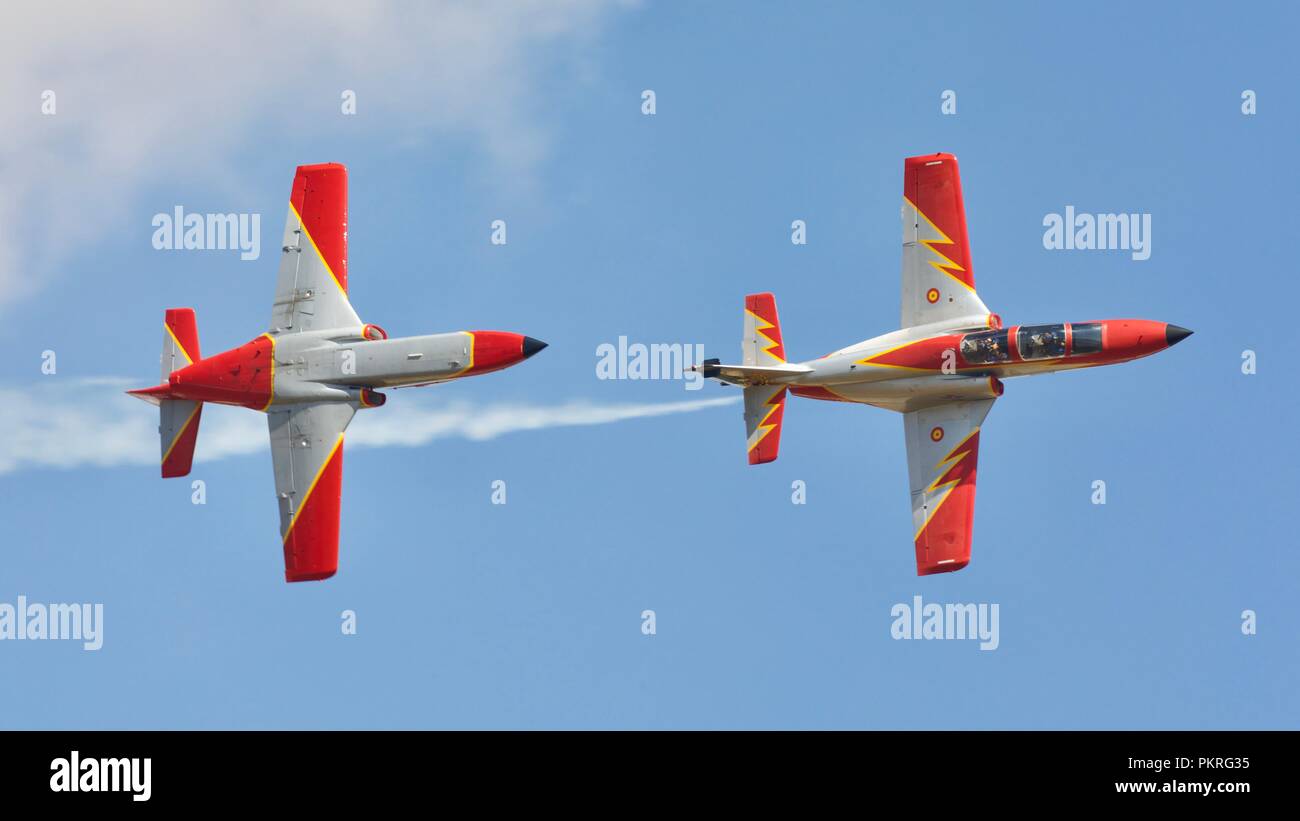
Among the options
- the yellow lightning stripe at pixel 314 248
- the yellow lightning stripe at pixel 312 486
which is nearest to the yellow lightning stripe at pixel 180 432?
the yellow lightning stripe at pixel 312 486

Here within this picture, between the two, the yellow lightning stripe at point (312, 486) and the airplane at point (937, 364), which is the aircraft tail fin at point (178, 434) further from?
the airplane at point (937, 364)

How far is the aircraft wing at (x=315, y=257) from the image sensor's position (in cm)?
4634

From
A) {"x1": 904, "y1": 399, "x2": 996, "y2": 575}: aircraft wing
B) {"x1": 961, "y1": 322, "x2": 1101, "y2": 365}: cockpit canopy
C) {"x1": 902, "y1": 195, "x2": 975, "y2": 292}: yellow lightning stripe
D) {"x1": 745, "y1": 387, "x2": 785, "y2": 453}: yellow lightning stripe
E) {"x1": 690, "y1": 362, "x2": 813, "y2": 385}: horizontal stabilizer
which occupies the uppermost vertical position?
{"x1": 902, "y1": 195, "x2": 975, "y2": 292}: yellow lightning stripe

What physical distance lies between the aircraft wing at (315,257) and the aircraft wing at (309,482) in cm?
203

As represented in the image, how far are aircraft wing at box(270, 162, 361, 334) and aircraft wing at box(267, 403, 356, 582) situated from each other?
2.03m

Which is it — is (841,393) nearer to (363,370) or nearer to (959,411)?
(959,411)

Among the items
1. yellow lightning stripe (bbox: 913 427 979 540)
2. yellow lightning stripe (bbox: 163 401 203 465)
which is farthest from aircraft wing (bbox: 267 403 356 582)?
yellow lightning stripe (bbox: 913 427 979 540)

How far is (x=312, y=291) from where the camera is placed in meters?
46.4

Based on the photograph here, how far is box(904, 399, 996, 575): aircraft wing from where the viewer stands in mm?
46125

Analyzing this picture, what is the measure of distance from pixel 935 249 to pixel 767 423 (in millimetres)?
5595

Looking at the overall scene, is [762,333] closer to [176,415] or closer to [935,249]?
[935,249]

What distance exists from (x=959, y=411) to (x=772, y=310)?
4799 millimetres

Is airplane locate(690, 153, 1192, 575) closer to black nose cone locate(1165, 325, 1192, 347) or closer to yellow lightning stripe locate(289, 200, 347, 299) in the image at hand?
black nose cone locate(1165, 325, 1192, 347)

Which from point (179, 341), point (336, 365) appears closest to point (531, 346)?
point (336, 365)
